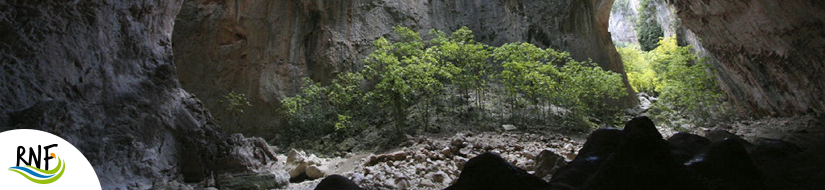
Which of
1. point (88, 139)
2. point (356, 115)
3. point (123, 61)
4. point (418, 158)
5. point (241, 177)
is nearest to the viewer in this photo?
point (88, 139)

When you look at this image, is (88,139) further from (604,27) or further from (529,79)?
(604,27)

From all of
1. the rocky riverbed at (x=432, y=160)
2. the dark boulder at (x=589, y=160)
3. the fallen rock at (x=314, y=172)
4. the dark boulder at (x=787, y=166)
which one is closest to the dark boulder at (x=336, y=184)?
the dark boulder at (x=589, y=160)

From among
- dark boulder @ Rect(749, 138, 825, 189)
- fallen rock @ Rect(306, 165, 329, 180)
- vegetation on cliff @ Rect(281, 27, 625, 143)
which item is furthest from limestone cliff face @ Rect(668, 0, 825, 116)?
fallen rock @ Rect(306, 165, 329, 180)

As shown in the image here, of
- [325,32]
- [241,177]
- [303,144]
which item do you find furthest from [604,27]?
[241,177]

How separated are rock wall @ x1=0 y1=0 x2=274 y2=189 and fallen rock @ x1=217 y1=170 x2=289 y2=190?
23 centimetres

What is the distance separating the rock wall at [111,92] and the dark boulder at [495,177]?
495 cm

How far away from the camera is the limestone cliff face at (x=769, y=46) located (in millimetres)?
7086

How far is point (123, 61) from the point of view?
6855 mm

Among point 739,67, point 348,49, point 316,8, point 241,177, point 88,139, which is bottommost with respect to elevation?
point 241,177

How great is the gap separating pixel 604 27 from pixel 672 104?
23.0ft

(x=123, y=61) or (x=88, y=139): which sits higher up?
(x=123, y=61)

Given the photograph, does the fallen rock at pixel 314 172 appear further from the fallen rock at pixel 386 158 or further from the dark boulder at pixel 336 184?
the dark boulder at pixel 336 184

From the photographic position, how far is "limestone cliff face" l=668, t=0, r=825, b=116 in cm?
709

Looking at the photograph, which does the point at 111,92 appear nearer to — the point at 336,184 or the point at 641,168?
the point at 336,184
